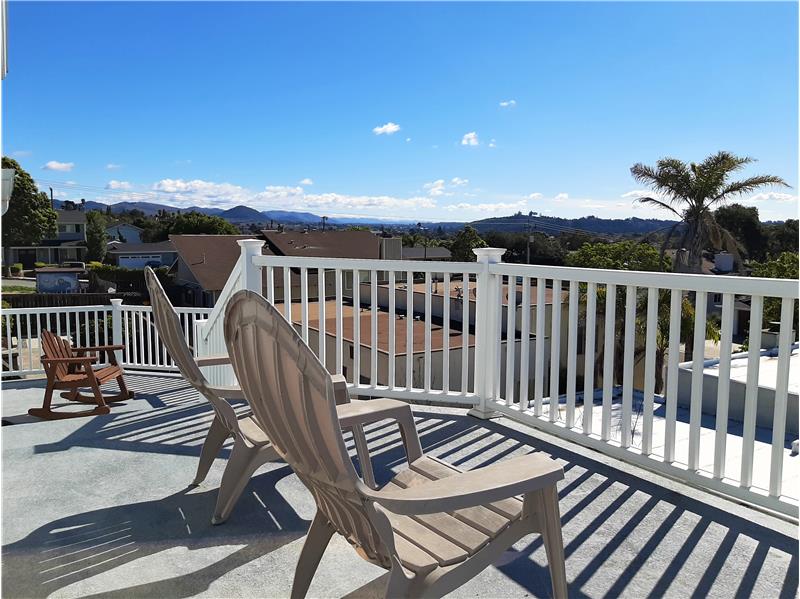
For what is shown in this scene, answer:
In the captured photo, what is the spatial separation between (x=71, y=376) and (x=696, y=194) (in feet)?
83.8

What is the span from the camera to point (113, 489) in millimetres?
2688

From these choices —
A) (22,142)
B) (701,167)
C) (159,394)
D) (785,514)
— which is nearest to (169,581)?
(785,514)

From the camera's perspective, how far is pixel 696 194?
24.8m

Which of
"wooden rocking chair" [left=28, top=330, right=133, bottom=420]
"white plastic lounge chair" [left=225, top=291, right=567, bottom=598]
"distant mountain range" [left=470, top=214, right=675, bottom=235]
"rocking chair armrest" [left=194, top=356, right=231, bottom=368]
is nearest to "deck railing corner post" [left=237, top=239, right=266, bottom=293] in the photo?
"rocking chair armrest" [left=194, top=356, right=231, bottom=368]

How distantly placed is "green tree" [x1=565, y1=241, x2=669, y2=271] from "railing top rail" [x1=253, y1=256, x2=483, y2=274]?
2261 cm

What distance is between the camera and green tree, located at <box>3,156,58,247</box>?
34.2m

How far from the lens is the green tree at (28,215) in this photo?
34.2 m

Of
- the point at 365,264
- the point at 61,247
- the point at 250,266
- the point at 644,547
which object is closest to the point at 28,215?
the point at 61,247

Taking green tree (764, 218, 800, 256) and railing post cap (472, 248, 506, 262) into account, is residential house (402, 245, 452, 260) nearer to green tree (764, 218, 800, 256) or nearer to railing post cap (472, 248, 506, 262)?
green tree (764, 218, 800, 256)

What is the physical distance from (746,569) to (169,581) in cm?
192

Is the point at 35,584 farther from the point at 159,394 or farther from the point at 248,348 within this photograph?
the point at 159,394

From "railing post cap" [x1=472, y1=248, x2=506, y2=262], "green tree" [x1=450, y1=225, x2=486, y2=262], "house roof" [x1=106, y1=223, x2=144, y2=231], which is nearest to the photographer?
"railing post cap" [x1=472, y1=248, x2=506, y2=262]

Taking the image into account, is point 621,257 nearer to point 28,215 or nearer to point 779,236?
point 779,236

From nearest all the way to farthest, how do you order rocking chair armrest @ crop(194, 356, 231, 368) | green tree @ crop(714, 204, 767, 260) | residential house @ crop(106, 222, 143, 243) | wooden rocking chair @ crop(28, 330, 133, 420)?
1. rocking chair armrest @ crop(194, 356, 231, 368)
2. wooden rocking chair @ crop(28, 330, 133, 420)
3. green tree @ crop(714, 204, 767, 260)
4. residential house @ crop(106, 222, 143, 243)
